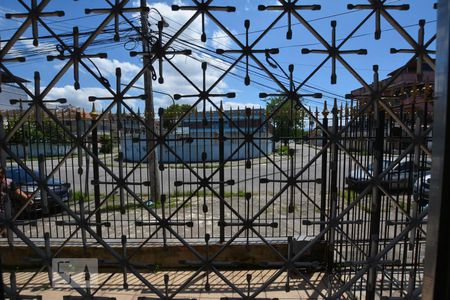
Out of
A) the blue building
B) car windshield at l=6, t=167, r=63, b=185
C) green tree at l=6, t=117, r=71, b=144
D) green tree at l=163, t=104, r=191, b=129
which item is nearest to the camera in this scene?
the blue building

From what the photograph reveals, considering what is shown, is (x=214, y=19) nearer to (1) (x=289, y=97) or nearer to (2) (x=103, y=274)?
(1) (x=289, y=97)

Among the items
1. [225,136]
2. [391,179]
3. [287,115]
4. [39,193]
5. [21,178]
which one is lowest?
[21,178]

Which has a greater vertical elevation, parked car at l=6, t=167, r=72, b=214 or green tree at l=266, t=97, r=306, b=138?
green tree at l=266, t=97, r=306, b=138

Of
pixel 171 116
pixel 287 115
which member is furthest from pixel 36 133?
pixel 287 115

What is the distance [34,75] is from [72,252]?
3.56m

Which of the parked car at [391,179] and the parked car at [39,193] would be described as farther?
the parked car at [39,193]

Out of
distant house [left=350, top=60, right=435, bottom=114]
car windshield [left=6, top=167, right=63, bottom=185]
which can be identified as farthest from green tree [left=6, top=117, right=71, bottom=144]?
distant house [left=350, top=60, right=435, bottom=114]

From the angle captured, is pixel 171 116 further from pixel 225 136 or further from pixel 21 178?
pixel 21 178

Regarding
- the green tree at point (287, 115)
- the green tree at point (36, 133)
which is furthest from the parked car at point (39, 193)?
the green tree at point (287, 115)

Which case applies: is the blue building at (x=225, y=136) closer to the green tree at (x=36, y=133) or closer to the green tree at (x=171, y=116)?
the green tree at (x=171, y=116)

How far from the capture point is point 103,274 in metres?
4.85

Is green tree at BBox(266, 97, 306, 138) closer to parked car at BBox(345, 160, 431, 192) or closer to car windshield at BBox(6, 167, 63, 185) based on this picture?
parked car at BBox(345, 160, 431, 192)

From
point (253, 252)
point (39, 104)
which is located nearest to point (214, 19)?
point (39, 104)

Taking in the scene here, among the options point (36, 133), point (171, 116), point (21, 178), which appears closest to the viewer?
point (36, 133)
